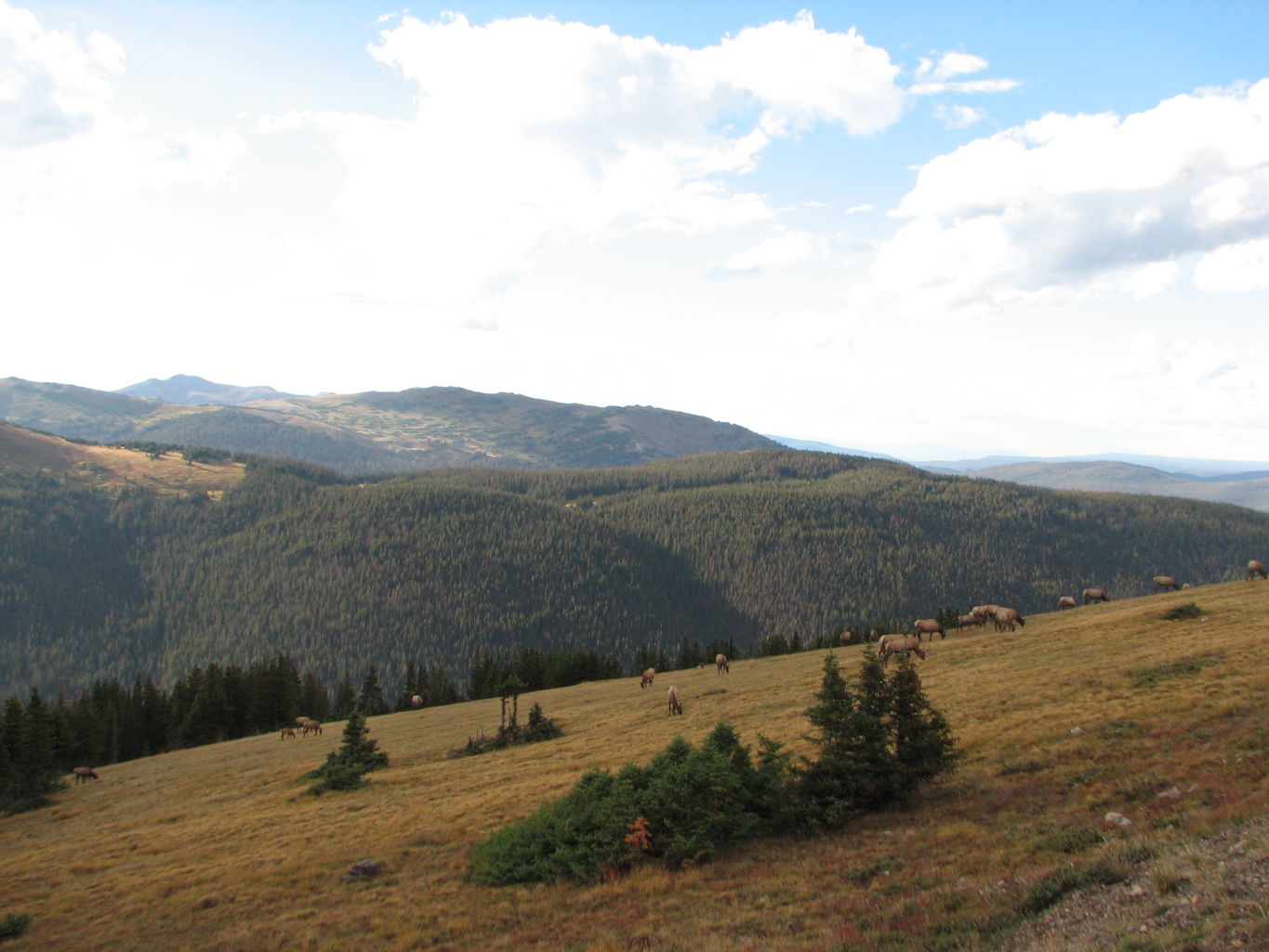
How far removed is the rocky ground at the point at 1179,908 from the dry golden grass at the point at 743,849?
1.16 metres

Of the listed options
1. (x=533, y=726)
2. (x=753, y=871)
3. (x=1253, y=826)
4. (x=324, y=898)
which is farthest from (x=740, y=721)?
(x=1253, y=826)

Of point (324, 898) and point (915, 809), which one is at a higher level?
point (915, 809)

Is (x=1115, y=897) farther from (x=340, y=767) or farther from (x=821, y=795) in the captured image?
(x=340, y=767)

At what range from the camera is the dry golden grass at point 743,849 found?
1510 centimetres

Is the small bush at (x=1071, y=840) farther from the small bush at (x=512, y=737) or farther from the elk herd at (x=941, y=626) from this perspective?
the small bush at (x=512, y=737)

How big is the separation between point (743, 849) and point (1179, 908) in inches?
477

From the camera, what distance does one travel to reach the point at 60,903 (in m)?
23.6

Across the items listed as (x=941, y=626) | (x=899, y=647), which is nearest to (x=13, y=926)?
(x=899, y=647)

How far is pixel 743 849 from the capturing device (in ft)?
66.5

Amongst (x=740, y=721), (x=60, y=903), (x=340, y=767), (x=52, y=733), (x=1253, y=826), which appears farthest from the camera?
(x=52, y=733)

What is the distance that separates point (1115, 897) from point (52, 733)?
83097 millimetres

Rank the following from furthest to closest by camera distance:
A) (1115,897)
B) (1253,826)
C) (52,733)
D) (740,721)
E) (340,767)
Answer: (52,733), (340,767), (740,721), (1253,826), (1115,897)

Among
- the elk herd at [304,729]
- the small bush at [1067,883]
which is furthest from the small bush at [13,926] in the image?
the elk herd at [304,729]

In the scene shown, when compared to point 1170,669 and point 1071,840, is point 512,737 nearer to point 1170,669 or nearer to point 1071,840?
point 1071,840
